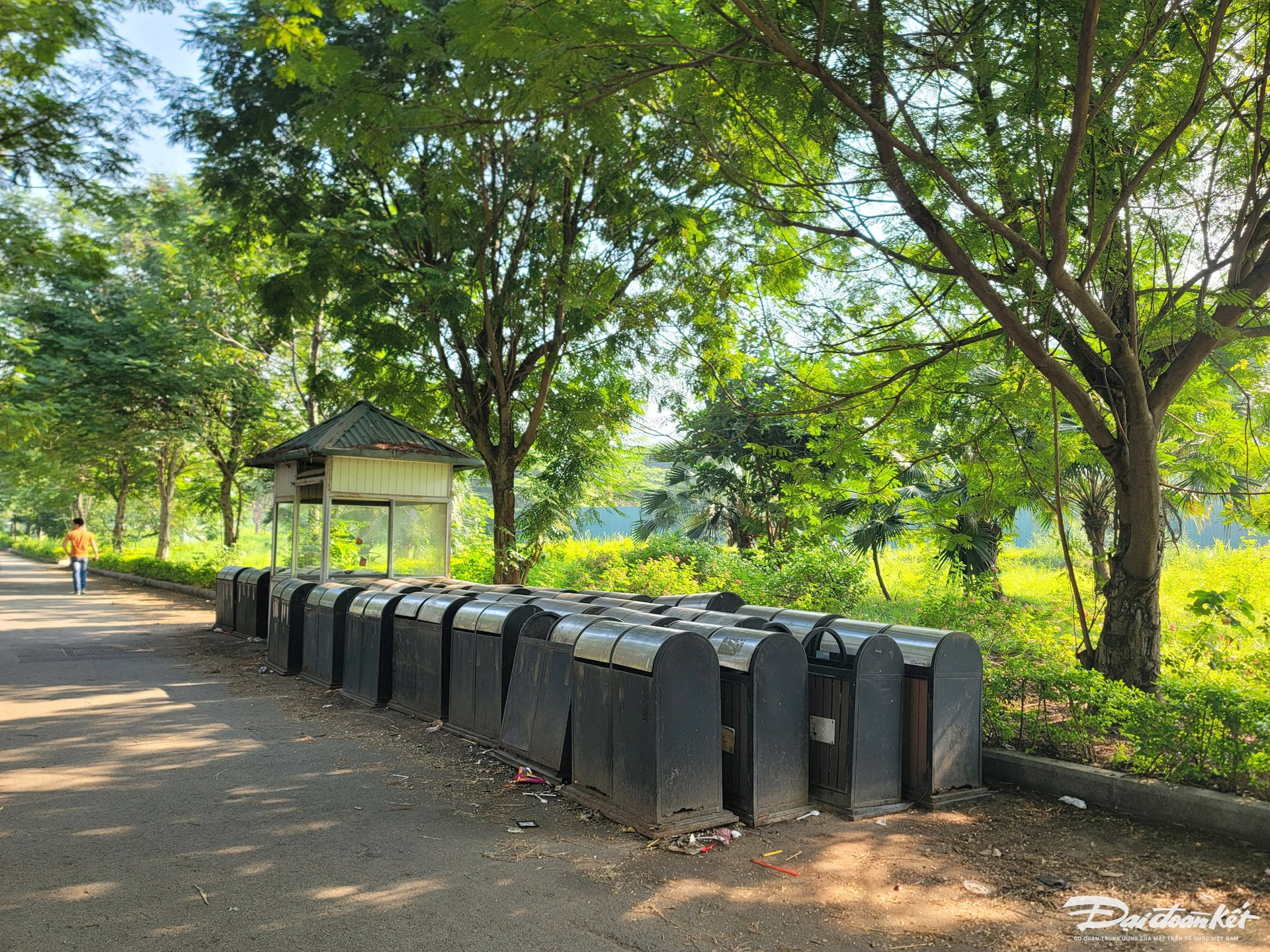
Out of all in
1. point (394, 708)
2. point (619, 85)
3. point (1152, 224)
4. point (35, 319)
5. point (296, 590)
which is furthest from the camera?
point (35, 319)

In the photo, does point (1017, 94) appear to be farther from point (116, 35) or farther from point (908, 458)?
point (116, 35)

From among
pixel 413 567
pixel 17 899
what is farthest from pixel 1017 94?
pixel 413 567

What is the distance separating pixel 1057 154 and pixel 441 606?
612 cm

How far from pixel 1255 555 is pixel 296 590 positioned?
11.5 meters

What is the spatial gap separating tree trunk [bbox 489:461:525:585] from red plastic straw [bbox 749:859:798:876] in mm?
9430

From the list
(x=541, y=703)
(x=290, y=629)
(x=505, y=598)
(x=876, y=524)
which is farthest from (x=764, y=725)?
(x=876, y=524)

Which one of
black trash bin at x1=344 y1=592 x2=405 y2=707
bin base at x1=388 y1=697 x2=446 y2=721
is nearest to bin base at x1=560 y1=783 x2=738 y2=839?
bin base at x1=388 y1=697 x2=446 y2=721

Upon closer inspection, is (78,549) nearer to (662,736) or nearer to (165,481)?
(165,481)

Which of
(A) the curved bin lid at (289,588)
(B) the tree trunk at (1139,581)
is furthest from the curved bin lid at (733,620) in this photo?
(A) the curved bin lid at (289,588)

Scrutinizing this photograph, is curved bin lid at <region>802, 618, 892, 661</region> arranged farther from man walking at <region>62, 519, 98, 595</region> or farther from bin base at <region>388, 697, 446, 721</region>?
man walking at <region>62, 519, 98, 595</region>

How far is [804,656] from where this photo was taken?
225 inches

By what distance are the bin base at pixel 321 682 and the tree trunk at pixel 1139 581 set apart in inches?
297

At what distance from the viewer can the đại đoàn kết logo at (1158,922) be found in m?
3.90

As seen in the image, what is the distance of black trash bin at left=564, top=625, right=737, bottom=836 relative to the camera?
16.8 feet
